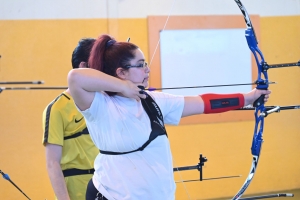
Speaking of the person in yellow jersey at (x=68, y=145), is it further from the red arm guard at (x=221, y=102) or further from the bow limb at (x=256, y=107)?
the bow limb at (x=256, y=107)

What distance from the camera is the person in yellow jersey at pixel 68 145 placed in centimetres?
131

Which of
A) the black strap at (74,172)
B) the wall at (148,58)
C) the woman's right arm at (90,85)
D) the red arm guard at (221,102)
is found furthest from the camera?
the wall at (148,58)

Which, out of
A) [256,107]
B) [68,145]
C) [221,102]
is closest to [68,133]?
[68,145]

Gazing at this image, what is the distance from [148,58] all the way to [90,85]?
2035mm

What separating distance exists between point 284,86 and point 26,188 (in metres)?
2.09

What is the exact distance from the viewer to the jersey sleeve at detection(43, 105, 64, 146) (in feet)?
4.31

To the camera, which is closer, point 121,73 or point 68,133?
point 121,73

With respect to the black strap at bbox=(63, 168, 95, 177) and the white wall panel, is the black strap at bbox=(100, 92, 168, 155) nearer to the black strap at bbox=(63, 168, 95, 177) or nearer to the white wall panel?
the black strap at bbox=(63, 168, 95, 177)

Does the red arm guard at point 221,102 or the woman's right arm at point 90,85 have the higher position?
the woman's right arm at point 90,85

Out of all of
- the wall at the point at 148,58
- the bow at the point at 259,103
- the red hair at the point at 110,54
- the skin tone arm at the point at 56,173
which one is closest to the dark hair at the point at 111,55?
the red hair at the point at 110,54

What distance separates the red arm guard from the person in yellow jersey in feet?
1.30

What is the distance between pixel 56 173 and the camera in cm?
131

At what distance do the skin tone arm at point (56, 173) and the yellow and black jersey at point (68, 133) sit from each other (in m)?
0.03

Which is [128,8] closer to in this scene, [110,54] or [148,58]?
[148,58]
